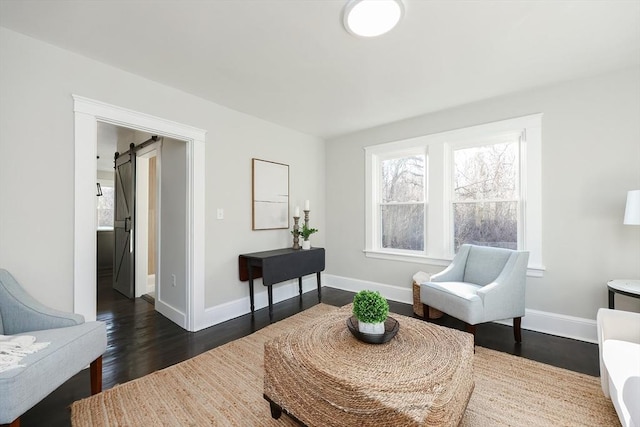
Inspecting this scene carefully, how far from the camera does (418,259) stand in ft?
11.1

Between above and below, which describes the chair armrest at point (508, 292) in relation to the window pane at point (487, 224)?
below

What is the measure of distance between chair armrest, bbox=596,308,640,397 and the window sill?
108cm

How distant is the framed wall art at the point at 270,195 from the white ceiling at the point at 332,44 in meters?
0.86

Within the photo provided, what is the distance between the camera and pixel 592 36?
72.9 inches

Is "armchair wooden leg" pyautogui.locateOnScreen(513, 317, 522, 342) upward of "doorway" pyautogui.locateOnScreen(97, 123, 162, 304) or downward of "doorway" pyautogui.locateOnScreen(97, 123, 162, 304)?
downward

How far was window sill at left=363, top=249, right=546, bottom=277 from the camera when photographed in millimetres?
2637

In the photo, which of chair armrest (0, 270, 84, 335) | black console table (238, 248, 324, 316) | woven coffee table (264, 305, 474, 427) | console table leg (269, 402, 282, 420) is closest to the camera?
woven coffee table (264, 305, 474, 427)

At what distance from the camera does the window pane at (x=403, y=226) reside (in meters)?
3.49

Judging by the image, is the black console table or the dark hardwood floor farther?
the black console table

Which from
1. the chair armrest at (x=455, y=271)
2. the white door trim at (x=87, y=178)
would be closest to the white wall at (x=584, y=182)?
the chair armrest at (x=455, y=271)

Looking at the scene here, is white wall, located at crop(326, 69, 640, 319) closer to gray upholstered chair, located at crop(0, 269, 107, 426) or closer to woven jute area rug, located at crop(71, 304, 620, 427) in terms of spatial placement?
woven jute area rug, located at crop(71, 304, 620, 427)

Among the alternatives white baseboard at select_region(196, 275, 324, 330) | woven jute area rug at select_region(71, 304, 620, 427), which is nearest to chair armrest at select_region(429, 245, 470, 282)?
woven jute area rug at select_region(71, 304, 620, 427)

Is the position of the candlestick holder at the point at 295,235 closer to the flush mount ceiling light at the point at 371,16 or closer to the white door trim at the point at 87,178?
the white door trim at the point at 87,178

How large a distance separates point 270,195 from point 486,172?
2487mm
